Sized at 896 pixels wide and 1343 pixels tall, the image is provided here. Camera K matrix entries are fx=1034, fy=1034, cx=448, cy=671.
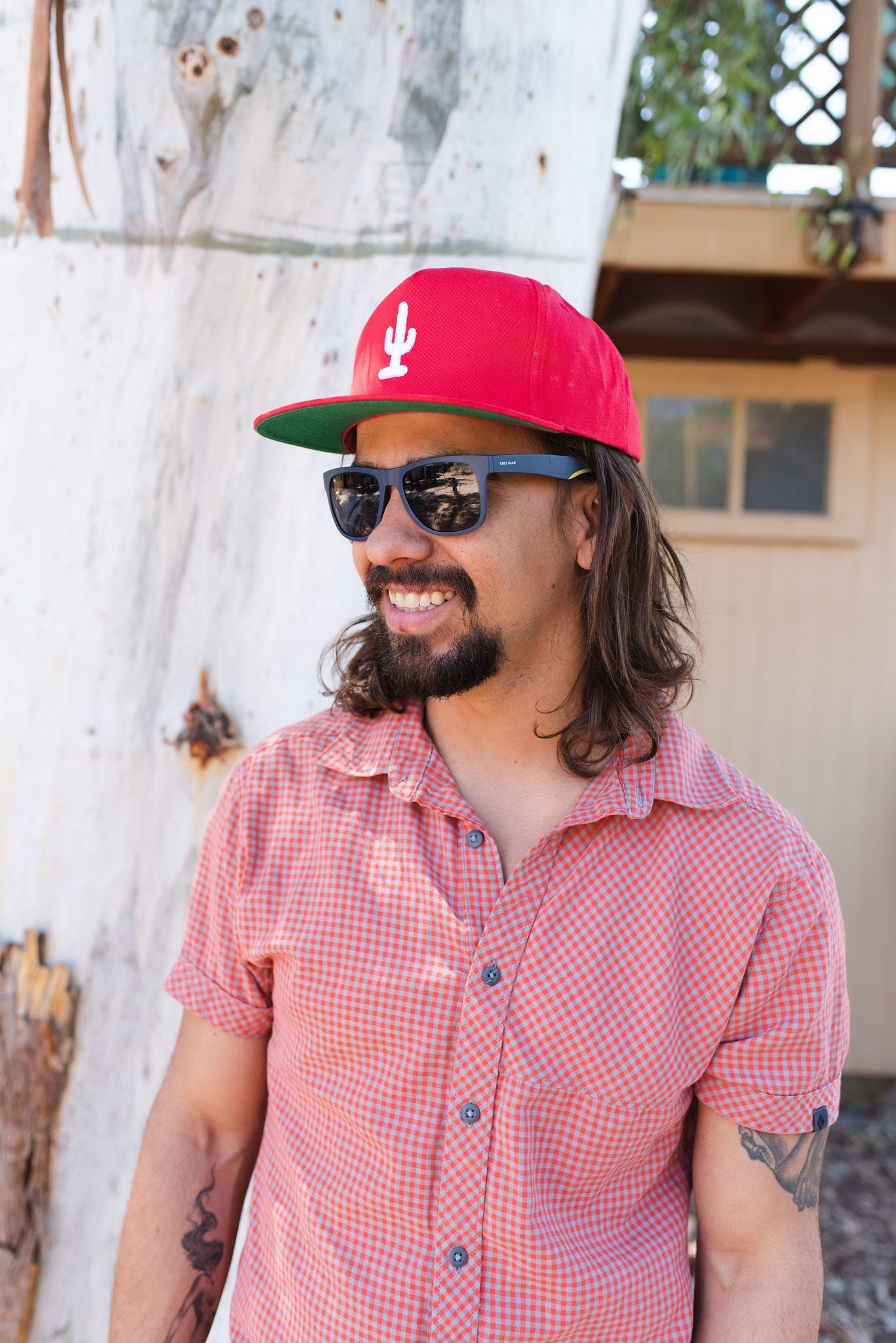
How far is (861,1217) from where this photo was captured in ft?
13.5

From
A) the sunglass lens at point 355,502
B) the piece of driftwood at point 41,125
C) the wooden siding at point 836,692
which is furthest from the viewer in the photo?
the wooden siding at point 836,692

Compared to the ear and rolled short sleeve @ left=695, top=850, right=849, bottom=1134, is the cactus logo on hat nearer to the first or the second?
the ear

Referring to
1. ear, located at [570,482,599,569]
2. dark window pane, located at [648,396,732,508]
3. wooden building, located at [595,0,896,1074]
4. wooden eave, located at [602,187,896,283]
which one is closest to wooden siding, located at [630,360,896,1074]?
wooden building, located at [595,0,896,1074]

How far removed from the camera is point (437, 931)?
132cm

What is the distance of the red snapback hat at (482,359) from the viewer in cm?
140

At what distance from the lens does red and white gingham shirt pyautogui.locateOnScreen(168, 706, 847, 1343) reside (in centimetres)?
125

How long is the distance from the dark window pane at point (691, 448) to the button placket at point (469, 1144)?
157 inches

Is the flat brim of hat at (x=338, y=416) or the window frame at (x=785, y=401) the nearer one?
the flat brim of hat at (x=338, y=416)

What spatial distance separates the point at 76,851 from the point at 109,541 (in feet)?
1.79

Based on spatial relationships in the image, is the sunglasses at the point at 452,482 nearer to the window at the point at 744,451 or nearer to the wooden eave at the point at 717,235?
the wooden eave at the point at 717,235

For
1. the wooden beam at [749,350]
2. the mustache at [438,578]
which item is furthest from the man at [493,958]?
the wooden beam at [749,350]

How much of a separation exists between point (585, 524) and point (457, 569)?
0.87 ft

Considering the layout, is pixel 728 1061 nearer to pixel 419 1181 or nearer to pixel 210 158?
pixel 419 1181

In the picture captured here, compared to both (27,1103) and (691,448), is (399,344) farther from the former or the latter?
(691,448)
